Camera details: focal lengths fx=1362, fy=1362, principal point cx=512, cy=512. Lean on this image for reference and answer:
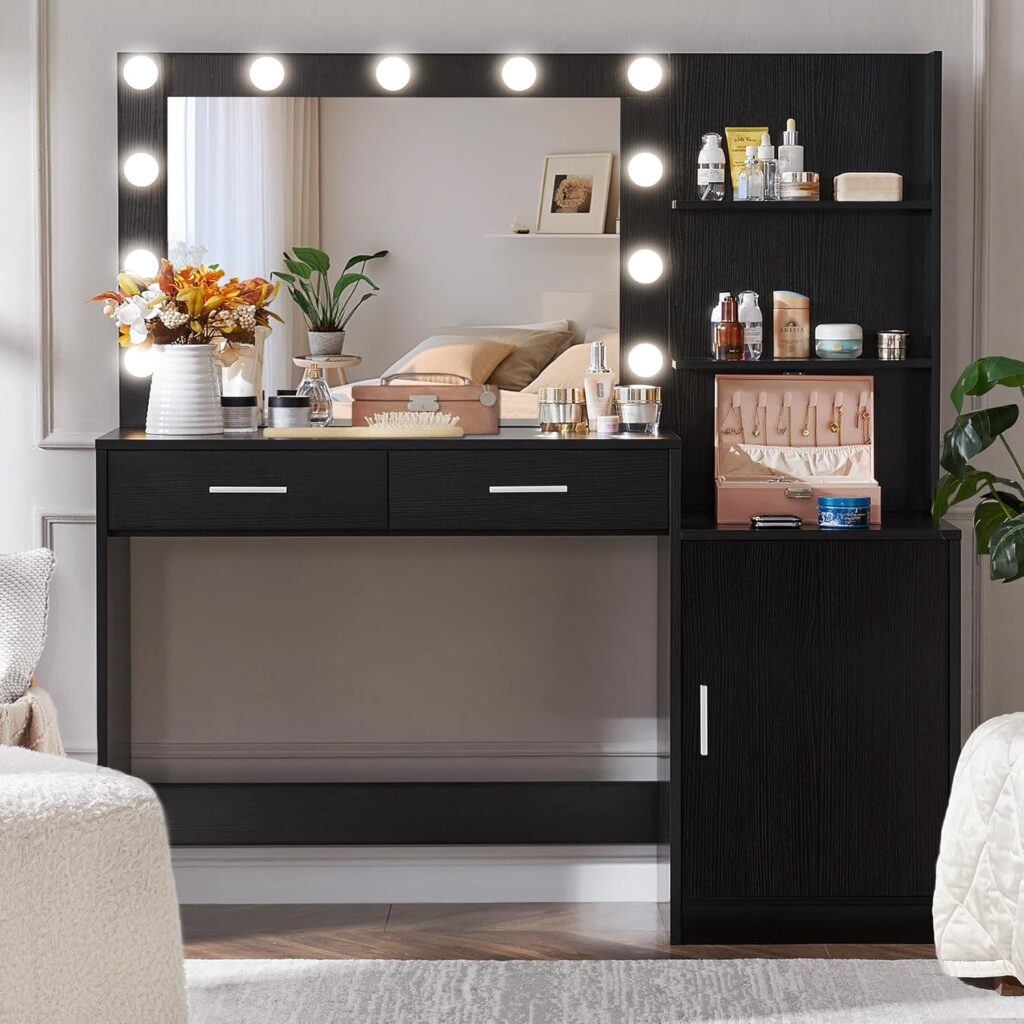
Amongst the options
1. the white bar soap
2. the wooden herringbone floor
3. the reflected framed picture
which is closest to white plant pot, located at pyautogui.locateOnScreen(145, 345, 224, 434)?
the reflected framed picture

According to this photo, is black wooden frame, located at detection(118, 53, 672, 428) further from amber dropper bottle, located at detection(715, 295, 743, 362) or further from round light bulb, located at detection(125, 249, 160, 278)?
amber dropper bottle, located at detection(715, 295, 743, 362)

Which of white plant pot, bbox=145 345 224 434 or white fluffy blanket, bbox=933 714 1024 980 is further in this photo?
white plant pot, bbox=145 345 224 434

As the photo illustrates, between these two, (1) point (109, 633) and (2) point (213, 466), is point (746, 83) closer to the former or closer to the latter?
(2) point (213, 466)

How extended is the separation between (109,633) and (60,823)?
1.30 metres

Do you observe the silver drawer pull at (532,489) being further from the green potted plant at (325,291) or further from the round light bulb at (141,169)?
the round light bulb at (141,169)

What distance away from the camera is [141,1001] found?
1.61m

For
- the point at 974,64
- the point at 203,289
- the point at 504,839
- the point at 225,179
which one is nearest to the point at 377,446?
the point at 203,289

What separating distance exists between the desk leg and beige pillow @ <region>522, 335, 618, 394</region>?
97cm

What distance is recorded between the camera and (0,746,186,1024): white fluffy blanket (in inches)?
60.5

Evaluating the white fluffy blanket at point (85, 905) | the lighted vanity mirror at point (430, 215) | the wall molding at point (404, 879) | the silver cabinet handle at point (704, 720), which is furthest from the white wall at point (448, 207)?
the white fluffy blanket at point (85, 905)

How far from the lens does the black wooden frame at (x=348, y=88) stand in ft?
10.0

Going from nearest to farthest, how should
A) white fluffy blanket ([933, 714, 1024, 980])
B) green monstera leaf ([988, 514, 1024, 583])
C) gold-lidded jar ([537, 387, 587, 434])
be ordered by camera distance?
1. white fluffy blanket ([933, 714, 1024, 980])
2. green monstera leaf ([988, 514, 1024, 583])
3. gold-lidded jar ([537, 387, 587, 434])

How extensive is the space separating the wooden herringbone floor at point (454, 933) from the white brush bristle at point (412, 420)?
1.09 metres

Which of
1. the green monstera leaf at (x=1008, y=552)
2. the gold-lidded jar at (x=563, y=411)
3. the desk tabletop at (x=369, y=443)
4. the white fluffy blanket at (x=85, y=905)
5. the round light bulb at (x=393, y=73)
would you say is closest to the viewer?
the white fluffy blanket at (x=85, y=905)
